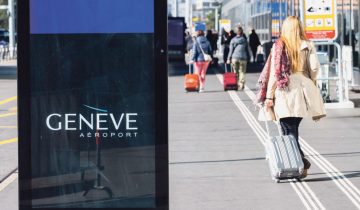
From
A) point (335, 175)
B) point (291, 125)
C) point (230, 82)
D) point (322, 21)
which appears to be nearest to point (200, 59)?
point (230, 82)

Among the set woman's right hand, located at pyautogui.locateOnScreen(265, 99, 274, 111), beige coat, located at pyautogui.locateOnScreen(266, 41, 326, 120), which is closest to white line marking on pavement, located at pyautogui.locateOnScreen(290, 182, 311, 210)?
beige coat, located at pyautogui.locateOnScreen(266, 41, 326, 120)

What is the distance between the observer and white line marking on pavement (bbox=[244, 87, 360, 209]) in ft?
32.3

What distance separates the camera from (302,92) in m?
10.8

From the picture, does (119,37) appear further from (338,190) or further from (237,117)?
(237,117)

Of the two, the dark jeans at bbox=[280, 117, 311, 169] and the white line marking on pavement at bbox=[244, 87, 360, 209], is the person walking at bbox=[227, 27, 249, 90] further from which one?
the dark jeans at bbox=[280, 117, 311, 169]

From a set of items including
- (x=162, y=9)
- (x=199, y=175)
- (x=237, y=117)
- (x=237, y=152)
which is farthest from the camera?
(x=237, y=117)

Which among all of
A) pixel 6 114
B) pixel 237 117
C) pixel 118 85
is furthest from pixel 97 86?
pixel 6 114

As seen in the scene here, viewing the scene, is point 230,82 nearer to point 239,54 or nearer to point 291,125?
point 239,54

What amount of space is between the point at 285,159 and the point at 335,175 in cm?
89

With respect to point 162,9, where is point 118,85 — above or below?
below

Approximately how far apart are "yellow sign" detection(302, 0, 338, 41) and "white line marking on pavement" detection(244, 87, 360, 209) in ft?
Result: 18.0

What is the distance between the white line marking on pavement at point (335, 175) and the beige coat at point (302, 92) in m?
0.72

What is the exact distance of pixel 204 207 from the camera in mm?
9203

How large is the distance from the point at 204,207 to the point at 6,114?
444 inches
